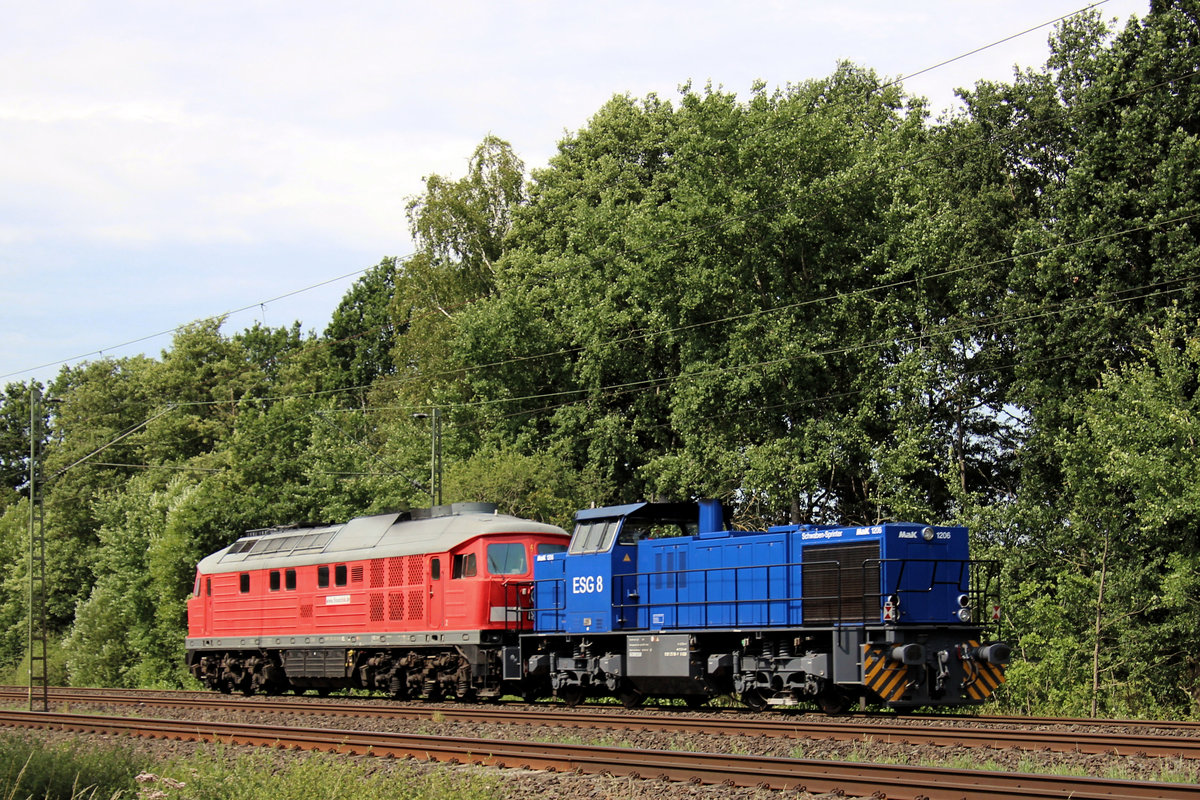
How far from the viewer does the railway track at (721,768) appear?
9.33 metres

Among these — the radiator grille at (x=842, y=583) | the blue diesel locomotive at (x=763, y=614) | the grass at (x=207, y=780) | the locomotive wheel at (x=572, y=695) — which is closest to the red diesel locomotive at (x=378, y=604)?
the locomotive wheel at (x=572, y=695)

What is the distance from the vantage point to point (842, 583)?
17.3 meters

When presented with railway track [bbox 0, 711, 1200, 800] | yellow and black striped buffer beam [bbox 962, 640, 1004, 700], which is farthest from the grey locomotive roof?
yellow and black striped buffer beam [bbox 962, 640, 1004, 700]

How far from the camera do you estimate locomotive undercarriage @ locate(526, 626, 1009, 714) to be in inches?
643

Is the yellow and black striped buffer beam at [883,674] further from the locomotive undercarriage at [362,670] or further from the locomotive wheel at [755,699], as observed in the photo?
the locomotive undercarriage at [362,670]

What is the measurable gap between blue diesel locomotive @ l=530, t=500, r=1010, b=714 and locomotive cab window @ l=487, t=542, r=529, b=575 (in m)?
1.03

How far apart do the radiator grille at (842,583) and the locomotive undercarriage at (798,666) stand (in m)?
0.33

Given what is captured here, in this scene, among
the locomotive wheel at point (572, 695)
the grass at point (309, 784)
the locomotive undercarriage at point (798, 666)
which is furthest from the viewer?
the locomotive wheel at point (572, 695)

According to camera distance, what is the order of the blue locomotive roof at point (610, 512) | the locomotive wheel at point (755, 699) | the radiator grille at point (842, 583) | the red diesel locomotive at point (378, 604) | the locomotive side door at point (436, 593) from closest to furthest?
the radiator grille at point (842, 583)
the locomotive wheel at point (755, 699)
the blue locomotive roof at point (610, 512)
the red diesel locomotive at point (378, 604)
the locomotive side door at point (436, 593)

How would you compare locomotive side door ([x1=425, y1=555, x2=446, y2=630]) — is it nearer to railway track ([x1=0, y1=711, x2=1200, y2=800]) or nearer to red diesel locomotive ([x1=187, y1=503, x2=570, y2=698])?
red diesel locomotive ([x1=187, y1=503, x2=570, y2=698])

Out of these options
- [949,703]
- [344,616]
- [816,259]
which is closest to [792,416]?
[816,259]

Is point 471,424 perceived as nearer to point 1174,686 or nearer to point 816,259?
point 816,259

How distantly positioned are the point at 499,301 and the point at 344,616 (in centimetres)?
1990

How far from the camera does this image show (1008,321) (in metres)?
28.2
